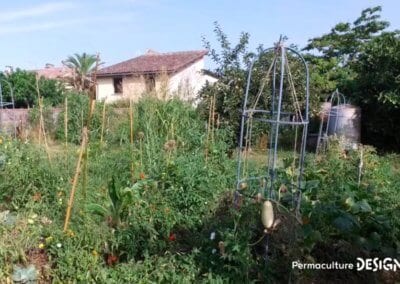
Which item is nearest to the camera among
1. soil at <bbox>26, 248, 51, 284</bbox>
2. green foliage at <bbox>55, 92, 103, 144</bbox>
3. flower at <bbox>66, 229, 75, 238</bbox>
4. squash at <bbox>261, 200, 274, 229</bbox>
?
squash at <bbox>261, 200, 274, 229</bbox>

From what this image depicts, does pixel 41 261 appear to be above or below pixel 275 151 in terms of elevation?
below

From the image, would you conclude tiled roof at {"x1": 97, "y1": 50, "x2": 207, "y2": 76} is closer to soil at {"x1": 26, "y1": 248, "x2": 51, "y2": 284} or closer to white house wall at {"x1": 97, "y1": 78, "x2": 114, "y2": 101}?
white house wall at {"x1": 97, "y1": 78, "x2": 114, "y2": 101}

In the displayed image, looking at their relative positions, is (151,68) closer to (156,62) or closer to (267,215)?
(156,62)

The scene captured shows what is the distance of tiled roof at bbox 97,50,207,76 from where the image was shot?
23522 millimetres

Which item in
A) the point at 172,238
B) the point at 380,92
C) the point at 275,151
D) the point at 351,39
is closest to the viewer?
the point at 275,151

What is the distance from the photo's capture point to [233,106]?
9.25 m

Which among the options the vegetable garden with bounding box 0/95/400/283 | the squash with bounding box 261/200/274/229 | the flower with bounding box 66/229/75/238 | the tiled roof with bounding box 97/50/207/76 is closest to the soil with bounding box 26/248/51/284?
the vegetable garden with bounding box 0/95/400/283

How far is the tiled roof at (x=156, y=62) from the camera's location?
77.2ft

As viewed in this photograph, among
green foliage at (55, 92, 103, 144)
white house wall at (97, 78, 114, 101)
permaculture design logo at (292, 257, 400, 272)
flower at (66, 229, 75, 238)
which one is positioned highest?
flower at (66, 229, 75, 238)

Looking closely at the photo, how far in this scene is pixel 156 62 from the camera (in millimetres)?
24812

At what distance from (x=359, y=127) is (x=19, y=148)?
7438mm

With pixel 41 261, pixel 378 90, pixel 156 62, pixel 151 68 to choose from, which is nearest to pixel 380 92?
pixel 378 90

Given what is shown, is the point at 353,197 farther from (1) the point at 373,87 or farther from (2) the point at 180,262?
(1) the point at 373,87

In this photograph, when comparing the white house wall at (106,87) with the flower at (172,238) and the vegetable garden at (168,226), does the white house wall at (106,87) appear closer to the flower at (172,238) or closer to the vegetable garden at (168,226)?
the vegetable garden at (168,226)
